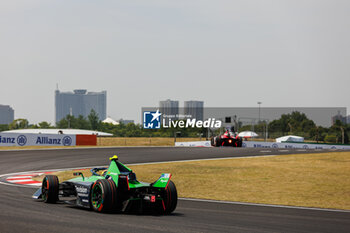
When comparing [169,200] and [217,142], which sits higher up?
[217,142]

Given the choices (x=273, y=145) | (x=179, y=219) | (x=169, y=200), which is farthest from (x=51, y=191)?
(x=273, y=145)

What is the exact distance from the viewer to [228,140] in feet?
145

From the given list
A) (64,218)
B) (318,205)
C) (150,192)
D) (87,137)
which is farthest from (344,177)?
(87,137)

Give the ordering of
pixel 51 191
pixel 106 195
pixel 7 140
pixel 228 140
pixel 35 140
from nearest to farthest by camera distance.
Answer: pixel 106 195 < pixel 51 191 < pixel 7 140 < pixel 35 140 < pixel 228 140

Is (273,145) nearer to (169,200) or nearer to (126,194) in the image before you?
(169,200)

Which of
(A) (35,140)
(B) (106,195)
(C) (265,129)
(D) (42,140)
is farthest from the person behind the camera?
(C) (265,129)

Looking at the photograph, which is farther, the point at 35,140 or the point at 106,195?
the point at 35,140

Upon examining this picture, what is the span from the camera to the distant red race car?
144 feet

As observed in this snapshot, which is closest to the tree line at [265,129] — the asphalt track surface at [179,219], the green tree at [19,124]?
the green tree at [19,124]

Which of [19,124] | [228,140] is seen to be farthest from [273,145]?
[19,124]

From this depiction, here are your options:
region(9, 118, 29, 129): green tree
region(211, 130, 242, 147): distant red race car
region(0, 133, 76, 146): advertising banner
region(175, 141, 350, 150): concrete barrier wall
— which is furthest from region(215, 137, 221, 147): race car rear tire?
region(9, 118, 29, 129): green tree

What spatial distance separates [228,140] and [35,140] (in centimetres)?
1749

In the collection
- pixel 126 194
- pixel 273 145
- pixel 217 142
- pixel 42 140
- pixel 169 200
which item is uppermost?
pixel 42 140

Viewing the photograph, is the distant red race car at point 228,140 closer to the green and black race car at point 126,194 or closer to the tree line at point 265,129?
the tree line at point 265,129
